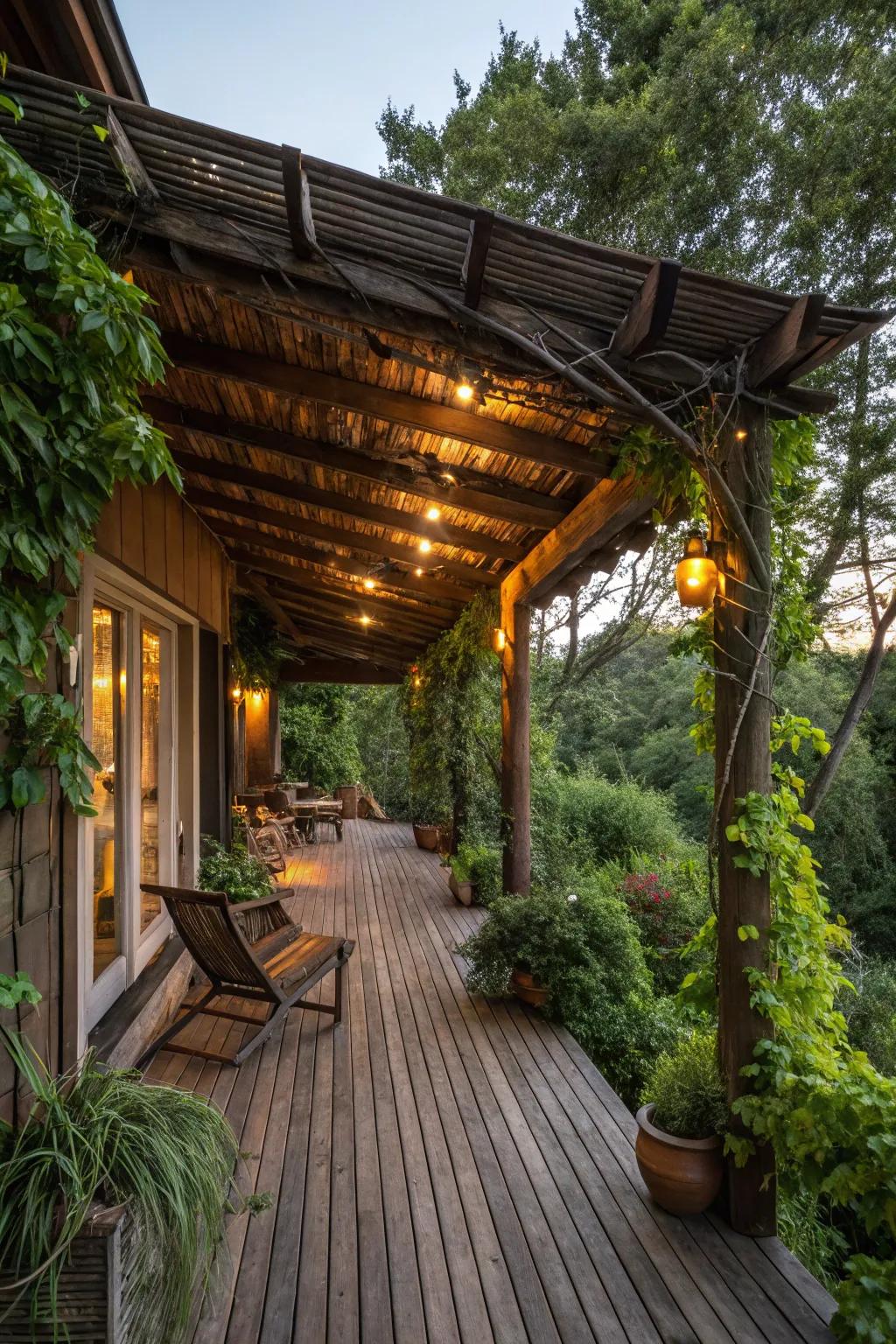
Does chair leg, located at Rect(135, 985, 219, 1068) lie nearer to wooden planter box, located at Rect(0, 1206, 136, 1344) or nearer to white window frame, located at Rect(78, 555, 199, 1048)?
white window frame, located at Rect(78, 555, 199, 1048)

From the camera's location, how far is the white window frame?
2738 millimetres

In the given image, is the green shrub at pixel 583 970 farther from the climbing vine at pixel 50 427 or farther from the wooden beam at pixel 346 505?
the climbing vine at pixel 50 427

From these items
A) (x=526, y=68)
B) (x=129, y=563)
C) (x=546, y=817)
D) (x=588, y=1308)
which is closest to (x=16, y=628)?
(x=129, y=563)

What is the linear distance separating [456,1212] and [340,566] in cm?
469

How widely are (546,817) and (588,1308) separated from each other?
24.5 ft

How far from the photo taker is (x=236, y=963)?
10.4 feet

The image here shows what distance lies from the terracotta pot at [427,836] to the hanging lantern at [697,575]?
7.14 metres

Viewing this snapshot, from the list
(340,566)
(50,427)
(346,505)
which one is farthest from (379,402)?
(340,566)

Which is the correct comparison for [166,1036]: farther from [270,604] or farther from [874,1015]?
[874,1015]

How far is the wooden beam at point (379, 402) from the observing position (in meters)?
3.06

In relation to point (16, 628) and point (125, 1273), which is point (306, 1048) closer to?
point (125, 1273)

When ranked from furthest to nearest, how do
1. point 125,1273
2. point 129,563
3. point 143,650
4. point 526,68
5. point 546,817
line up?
1. point 526,68
2. point 546,817
3. point 143,650
4. point 129,563
5. point 125,1273

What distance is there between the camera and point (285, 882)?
720 cm

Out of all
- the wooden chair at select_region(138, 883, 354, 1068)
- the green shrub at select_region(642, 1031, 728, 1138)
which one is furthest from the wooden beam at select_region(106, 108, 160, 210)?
the green shrub at select_region(642, 1031, 728, 1138)
